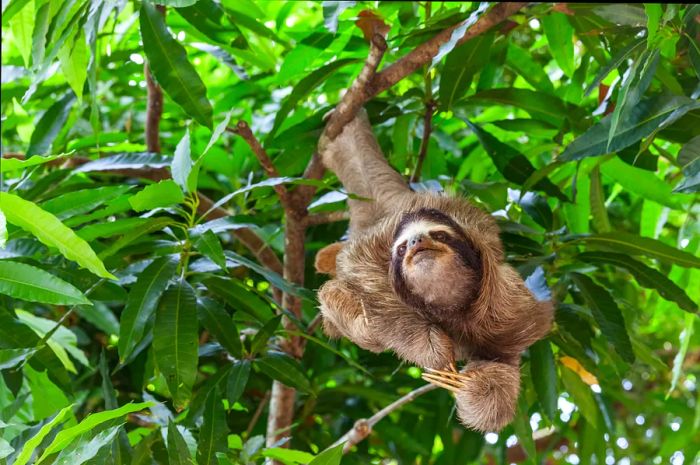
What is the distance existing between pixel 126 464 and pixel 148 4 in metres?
1.40

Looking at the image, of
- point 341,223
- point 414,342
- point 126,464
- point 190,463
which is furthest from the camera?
point 341,223

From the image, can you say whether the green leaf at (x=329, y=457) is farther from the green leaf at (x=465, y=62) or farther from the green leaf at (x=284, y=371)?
the green leaf at (x=465, y=62)

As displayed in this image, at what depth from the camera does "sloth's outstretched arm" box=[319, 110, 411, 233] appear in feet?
10.6

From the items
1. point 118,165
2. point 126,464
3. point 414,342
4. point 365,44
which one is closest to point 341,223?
point 365,44

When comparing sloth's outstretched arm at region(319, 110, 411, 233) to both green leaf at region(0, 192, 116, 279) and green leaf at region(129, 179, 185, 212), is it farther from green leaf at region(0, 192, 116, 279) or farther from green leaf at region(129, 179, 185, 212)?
green leaf at region(0, 192, 116, 279)

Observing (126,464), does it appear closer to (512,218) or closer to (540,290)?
(540,290)

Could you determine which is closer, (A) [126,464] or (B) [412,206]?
(A) [126,464]

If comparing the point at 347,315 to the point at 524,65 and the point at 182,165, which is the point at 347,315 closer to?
the point at 182,165

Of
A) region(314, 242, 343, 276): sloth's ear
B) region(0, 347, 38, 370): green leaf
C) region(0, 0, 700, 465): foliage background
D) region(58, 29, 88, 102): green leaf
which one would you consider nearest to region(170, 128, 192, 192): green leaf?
region(0, 0, 700, 465): foliage background

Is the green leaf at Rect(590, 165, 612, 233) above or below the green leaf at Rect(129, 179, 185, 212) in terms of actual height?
below

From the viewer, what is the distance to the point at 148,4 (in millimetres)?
2852

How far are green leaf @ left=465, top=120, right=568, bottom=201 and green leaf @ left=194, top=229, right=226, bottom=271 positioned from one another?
109 cm

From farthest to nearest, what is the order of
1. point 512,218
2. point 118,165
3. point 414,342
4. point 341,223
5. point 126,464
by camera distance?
point 341,223 < point 512,218 < point 118,165 < point 414,342 < point 126,464

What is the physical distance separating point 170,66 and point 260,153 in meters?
0.45
